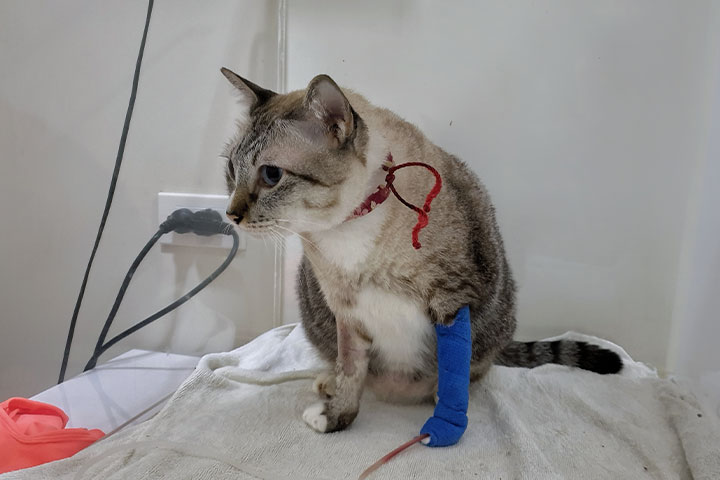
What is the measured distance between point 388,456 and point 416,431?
0.13 meters

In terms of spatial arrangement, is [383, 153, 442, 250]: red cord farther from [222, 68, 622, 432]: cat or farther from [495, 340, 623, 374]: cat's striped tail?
[495, 340, 623, 374]: cat's striped tail

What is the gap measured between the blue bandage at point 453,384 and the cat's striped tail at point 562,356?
37 centimetres

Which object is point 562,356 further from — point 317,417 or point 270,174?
point 270,174

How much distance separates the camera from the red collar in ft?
2.89

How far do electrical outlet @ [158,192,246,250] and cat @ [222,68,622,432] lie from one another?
1.03ft

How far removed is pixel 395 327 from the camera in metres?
1.00

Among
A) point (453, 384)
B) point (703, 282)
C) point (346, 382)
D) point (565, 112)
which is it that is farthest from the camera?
point (565, 112)

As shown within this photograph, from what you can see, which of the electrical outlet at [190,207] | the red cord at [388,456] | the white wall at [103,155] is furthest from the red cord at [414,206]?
the white wall at [103,155]

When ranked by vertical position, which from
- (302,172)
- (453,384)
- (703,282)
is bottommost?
(453,384)

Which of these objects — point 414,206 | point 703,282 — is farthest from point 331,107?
point 703,282

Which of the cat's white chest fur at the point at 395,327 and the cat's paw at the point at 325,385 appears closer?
the cat's white chest fur at the point at 395,327

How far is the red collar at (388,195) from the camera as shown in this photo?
0.88m

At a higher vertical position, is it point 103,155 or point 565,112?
point 565,112

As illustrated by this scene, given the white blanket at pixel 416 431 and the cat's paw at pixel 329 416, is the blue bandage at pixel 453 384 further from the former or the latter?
the cat's paw at pixel 329 416
